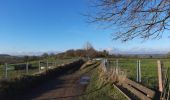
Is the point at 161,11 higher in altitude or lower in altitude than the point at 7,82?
higher

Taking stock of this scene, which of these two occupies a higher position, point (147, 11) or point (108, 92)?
point (147, 11)

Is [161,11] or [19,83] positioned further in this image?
[19,83]

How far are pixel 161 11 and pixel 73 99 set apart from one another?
6992 mm

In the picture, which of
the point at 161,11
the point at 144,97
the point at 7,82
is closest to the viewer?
the point at 161,11

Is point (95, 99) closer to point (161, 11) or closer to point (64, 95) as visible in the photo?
point (64, 95)

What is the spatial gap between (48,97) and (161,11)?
808 centimetres

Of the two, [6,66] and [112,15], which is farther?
[6,66]

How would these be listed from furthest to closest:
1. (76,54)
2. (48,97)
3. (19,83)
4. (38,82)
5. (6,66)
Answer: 1. (76,54)
2. (38,82)
3. (6,66)
4. (19,83)
5. (48,97)

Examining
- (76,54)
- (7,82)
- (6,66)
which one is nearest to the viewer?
(7,82)

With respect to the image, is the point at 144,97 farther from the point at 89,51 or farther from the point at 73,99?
the point at 89,51

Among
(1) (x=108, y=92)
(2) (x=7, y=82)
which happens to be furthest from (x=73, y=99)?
(2) (x=7, y=82)

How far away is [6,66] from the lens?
71.8ft

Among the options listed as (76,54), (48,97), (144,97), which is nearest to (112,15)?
(144,97)

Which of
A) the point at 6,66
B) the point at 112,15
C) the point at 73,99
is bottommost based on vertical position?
the point at 73,99
